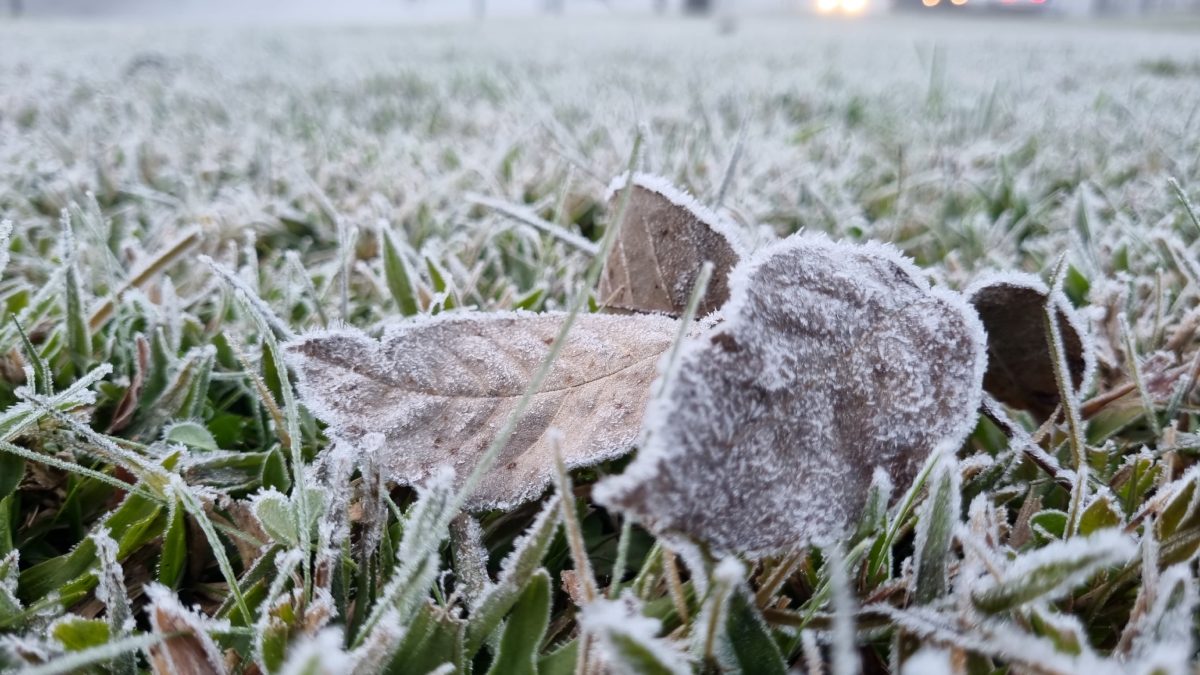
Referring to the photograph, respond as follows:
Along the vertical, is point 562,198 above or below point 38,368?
above

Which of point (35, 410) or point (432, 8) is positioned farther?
point (432, 8)

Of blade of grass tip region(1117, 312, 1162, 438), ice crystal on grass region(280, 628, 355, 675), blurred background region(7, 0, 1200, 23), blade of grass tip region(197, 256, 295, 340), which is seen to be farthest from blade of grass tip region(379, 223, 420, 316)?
blurred background region(7, 0, 1200, 23)

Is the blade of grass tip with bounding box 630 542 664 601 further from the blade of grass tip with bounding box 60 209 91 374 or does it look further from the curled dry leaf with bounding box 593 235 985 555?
the blade of grass tip with bounding box 60 209 91 374

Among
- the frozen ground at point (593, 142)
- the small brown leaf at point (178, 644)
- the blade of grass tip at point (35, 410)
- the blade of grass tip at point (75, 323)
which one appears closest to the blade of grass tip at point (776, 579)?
the small brown leaf at point (178, 644)

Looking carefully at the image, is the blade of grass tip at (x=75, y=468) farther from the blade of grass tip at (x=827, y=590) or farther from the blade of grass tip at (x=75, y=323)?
the blade of grass tip at (x=827, y=590)

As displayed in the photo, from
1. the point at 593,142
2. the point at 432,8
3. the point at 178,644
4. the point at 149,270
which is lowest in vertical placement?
the point at 178,644

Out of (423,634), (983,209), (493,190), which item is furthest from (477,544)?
(983,209)

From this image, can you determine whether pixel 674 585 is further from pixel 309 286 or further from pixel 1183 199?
pixel 1183 199

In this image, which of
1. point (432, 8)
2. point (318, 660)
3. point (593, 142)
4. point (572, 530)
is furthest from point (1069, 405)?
point (432, 8)
